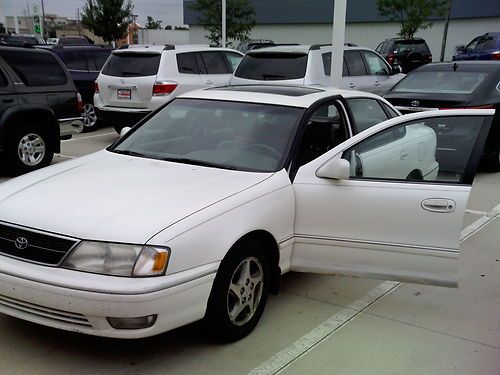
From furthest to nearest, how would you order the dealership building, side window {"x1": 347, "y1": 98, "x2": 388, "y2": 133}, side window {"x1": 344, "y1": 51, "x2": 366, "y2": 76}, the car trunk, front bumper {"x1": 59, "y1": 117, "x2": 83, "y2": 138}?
1. the dealership building
2. side window {"x1": 344, "y1": 51, "x2": 366, "y2": 76}
3. the car trunk
4. front bumper {"x1": 59, "y1": 117, "x2": 83, "y2": 138}
5. side window {"x1": 347, "y1": 98, "x2": 388, "y2": 133}

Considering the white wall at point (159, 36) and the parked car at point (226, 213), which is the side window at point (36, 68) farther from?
the white wall at point (159, 36)

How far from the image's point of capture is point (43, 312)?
2.98m

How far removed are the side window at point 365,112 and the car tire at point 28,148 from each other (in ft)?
16.1

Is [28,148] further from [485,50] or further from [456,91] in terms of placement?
[485,50]

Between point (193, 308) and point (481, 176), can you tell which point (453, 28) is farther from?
point (193, 308)

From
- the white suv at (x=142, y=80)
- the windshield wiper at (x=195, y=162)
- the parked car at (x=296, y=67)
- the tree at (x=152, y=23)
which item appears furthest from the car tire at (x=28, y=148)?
the tree at (x=152, y=23)

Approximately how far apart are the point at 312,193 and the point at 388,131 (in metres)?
0.79

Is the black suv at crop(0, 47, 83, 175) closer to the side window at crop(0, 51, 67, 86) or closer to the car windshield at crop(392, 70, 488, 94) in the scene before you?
the side window at crop(0, 51, 67, 86)

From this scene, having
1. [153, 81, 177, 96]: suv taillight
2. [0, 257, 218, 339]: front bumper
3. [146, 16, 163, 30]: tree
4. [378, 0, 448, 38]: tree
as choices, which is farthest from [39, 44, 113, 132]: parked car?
[146, 16, 163, 30]: tree

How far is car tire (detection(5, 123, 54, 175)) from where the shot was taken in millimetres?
7602

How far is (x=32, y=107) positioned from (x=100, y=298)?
5.67 metres

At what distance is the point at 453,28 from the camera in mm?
34531

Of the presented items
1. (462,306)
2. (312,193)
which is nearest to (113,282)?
(312,193)

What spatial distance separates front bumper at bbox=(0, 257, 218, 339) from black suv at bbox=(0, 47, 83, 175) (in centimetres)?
499
